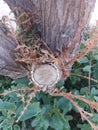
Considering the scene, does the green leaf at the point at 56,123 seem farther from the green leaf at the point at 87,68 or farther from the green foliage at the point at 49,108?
the green leaf at the point at 87,68

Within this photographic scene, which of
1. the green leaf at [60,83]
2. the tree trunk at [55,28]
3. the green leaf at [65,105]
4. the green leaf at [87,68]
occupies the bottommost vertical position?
the green leaf at [65,105]

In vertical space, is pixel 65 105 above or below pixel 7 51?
below

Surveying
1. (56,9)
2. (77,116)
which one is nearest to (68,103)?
(77,116)

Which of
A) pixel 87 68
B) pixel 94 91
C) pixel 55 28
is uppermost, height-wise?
pixel 55 28

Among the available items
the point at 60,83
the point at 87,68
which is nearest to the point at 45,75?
the point at 60,83

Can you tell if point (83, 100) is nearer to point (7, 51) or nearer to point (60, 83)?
point (60, 83)

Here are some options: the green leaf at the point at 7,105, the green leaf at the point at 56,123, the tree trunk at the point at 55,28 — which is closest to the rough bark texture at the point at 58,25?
the tree trunk at the point at 55,28

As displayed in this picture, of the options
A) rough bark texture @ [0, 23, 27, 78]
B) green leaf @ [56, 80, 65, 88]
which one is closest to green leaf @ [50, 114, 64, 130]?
Result: green leaf @ [56, 80, 65, 88]

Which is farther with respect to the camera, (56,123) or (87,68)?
(87,68)
